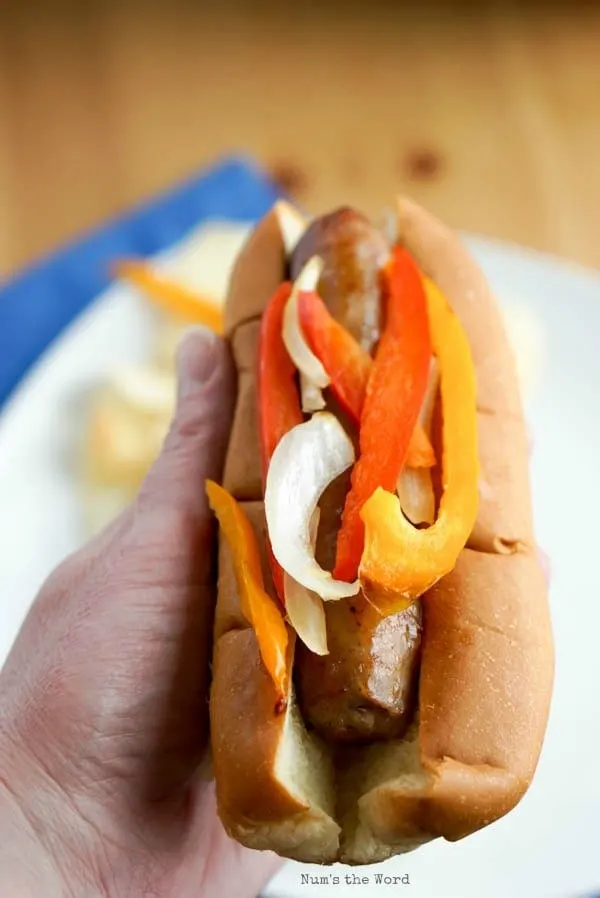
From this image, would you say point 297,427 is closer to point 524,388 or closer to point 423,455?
point 423,455

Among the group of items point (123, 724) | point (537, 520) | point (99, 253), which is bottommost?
point (537, 520)

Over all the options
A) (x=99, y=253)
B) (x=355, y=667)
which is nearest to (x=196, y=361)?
(x=355, y=667)

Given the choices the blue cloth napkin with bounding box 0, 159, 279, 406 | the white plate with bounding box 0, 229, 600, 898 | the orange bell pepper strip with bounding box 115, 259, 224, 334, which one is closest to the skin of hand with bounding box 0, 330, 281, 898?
the white plate with bounding box 0, 229, 600, 898

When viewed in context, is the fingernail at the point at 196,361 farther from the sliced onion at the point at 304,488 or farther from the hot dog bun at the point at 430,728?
the sliced onion at the point at 304,488

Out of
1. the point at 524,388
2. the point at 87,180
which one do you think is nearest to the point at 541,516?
the point at 524,388

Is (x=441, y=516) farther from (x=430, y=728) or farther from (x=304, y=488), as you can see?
(x=430, y=728)

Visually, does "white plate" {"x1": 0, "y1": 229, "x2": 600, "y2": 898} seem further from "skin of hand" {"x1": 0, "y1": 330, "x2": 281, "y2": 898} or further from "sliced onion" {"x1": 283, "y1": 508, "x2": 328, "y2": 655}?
"sliced onion" {"x1": 283, "y1": 508, "x2": 328, "y2": 655}
